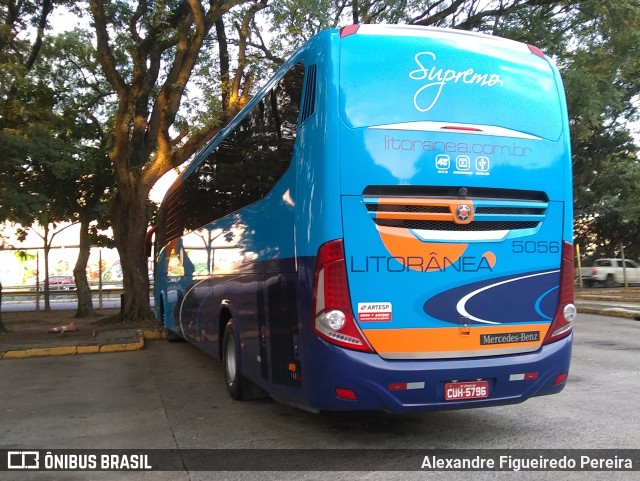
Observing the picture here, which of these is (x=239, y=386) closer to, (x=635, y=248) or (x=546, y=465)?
(x=546, y=465)

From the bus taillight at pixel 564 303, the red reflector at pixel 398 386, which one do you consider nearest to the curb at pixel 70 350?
the red reflector at pixel 398 386

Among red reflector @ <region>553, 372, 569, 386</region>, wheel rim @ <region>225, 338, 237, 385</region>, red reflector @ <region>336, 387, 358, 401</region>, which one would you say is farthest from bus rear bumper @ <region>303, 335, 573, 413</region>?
wheel rim @ <region>225, 338, 237, 385</region>

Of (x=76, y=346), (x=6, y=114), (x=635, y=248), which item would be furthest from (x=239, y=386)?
(x=635, y=248)

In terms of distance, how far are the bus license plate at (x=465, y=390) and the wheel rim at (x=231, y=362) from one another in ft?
9.86

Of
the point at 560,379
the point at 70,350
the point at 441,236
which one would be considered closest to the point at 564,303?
the point at 560,379

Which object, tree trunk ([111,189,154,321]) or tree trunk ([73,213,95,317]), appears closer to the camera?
tree trunk ([111,189,154,321])

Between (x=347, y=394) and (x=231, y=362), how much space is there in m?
2.86

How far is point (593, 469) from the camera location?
414 cm

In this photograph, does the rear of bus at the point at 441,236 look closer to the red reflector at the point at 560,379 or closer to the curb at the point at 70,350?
A: the red reflector at the point at 560,379

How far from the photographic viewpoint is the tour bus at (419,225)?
432 centimetres

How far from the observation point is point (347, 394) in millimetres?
4312

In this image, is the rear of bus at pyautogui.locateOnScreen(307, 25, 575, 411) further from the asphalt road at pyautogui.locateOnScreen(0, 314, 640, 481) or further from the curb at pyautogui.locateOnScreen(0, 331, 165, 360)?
the curb at pyautogui.locateOnScreen(0, 331, 165, 360)

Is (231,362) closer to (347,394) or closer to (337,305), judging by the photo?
(347,394)

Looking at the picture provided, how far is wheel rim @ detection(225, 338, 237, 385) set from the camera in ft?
21.9
